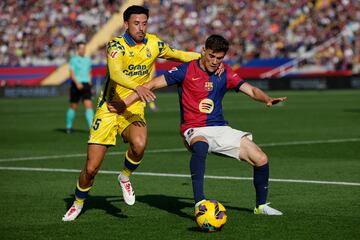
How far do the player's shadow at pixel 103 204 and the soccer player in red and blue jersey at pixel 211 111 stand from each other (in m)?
1.38

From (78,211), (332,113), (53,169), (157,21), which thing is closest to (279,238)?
(78,211)

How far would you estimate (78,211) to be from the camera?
999cm

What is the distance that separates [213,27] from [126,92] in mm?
40900

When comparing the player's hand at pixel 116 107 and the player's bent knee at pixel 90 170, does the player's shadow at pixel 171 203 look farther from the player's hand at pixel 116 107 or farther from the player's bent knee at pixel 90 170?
the player's hand at pixel 116 107

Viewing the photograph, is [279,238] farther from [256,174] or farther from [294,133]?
[294,133]

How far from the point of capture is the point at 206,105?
990 centimetres

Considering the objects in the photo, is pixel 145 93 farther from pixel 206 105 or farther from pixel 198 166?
pixel 198 166

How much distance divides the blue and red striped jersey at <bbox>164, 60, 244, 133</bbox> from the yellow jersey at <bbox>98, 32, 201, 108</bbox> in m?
0.65

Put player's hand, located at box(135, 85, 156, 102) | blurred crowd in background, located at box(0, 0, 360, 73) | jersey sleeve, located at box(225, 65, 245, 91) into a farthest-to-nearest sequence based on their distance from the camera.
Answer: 1. blurred crowd in background, located at box(0, 0, 360, 73)
2. jersey sleeve, located at box(225, 65, 245, 91)
3. player's hand, located at box(135, 85, 156, 102)

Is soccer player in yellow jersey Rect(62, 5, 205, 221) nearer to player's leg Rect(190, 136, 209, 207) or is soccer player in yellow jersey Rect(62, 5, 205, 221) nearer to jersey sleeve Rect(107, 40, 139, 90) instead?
jersey sleeve Rect(107, 40, 139, 90)

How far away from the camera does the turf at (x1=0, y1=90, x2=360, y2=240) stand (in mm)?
9062

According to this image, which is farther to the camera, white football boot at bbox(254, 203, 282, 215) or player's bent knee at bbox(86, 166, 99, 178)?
player's bent knee at bbox(86, 166, 99, 178)

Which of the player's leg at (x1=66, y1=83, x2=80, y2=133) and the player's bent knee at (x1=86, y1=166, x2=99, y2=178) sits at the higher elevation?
the player's bent knee at (x1=86, y1=166, x2=99, y2=178)

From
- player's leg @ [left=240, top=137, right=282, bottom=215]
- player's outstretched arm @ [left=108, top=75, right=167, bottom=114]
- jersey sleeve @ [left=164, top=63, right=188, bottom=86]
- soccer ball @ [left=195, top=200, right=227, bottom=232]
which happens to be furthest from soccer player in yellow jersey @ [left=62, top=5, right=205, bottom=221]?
soccer ball @ [left=195, top=200, right=227, bottom=232]
